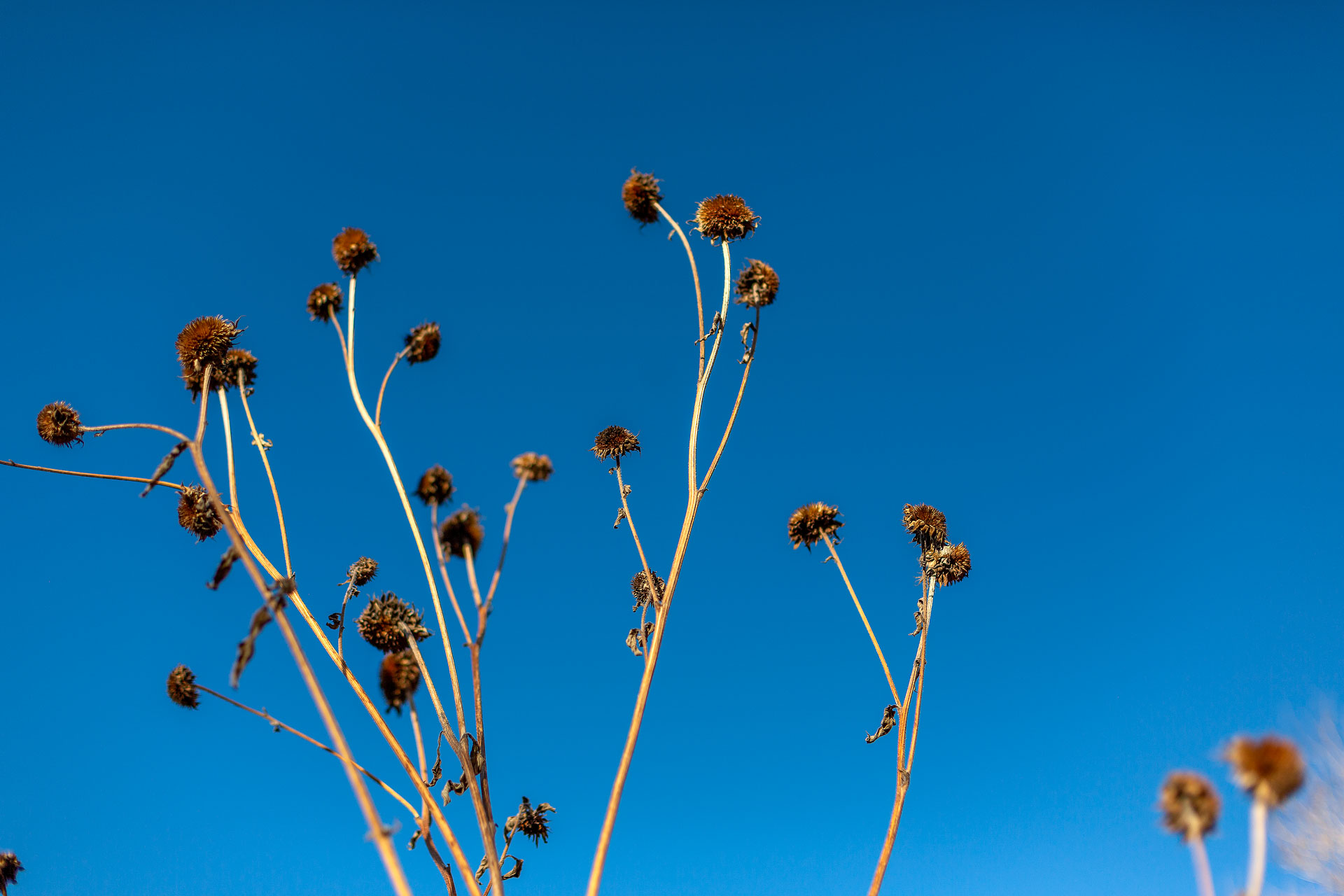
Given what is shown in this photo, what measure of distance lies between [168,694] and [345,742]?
176 cm

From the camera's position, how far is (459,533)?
116 inches

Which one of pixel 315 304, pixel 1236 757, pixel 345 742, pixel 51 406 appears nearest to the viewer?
pixel 1236 757

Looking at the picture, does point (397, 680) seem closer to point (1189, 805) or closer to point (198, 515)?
point (198, 515)

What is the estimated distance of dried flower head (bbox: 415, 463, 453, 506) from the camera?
3.12 metres

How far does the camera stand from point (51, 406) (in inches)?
166

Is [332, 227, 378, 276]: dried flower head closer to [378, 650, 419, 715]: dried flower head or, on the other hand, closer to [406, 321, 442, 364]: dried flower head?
[406, 321, 442, 364]: dried flower head

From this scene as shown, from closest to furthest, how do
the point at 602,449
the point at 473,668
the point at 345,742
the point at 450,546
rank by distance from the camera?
1. the point at 345,742
2. the point at 473,668
3. the point at 450,546
4. the point at 602,449

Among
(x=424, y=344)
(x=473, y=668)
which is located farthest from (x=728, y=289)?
(x=473, y=668)

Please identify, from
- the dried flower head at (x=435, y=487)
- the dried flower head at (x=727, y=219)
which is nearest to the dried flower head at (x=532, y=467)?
the dried flower head at (x=435, y=487)

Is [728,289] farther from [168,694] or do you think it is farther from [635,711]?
[168,694]

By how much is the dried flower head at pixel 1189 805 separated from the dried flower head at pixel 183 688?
133 inches

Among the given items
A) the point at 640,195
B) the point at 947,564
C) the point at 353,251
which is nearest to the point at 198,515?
the point at 353,251

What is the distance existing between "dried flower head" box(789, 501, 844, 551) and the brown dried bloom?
2.96m

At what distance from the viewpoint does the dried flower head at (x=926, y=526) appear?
5.12 metres
